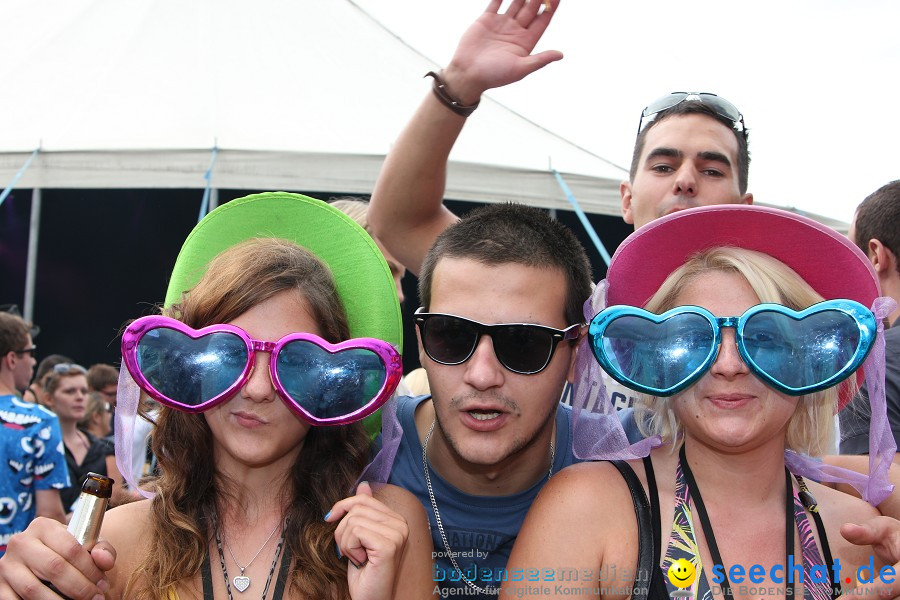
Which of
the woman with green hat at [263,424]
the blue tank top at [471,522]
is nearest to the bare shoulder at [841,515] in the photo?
the blue tank top at [471,522]

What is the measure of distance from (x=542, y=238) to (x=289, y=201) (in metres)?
0.72

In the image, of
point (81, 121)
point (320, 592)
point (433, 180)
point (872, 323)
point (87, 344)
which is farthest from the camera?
point (87, 344)

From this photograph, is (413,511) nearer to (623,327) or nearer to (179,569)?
(179,569)

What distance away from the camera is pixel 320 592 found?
1.87 metres

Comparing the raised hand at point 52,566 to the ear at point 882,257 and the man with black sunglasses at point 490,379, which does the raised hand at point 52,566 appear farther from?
the ear at point 882,257

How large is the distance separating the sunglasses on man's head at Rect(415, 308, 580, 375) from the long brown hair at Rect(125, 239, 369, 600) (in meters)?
0.27

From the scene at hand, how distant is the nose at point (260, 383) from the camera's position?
186 cm

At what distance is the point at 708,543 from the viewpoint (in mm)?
1755

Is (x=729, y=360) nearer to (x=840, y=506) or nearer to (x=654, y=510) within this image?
(x=654, y=510)

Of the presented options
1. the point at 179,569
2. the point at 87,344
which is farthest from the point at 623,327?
the point at 87,344

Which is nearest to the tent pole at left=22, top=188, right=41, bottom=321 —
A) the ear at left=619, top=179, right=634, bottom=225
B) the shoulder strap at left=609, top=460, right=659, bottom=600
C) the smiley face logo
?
→ the ear at left=619, top=179, right=634, bottom=225

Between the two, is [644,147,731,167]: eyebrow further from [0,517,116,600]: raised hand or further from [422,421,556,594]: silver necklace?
[0,517,116,600]: raised hand

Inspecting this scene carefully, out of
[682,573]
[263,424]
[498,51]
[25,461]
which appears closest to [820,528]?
[682,573]

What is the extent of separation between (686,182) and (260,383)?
1.60m
